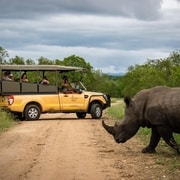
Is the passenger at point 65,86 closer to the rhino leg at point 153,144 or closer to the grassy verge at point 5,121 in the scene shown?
the grassy verge at point 5,121

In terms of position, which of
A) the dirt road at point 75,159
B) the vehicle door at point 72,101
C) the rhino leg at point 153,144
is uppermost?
the vehicle door at point 72,101

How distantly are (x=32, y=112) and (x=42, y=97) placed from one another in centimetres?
93

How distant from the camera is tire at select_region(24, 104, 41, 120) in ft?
88.0

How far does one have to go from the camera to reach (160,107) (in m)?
13.3

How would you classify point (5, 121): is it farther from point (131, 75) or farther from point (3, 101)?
point (131, 75)

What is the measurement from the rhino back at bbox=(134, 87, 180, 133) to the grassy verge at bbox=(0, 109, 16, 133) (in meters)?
8.26

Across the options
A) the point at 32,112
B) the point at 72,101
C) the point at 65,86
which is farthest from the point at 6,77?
the point at 72,101

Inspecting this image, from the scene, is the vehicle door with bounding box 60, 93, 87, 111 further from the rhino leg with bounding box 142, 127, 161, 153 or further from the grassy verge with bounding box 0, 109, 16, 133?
the rhino leg with bounding box 142, 127, 161, 153

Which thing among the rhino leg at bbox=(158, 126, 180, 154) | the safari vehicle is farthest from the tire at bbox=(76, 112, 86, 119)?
the rhino leg at bbox=(158, 126, 180, 154)

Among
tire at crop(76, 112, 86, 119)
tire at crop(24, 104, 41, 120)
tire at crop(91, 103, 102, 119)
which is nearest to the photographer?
tire at crop(24, 104, 41, 120)

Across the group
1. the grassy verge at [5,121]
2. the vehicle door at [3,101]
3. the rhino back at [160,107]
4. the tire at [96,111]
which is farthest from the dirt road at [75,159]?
the tire at [96,111]

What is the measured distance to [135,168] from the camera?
11.3 m

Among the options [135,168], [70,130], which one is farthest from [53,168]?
[70,130]

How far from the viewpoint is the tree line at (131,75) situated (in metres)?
35.2
